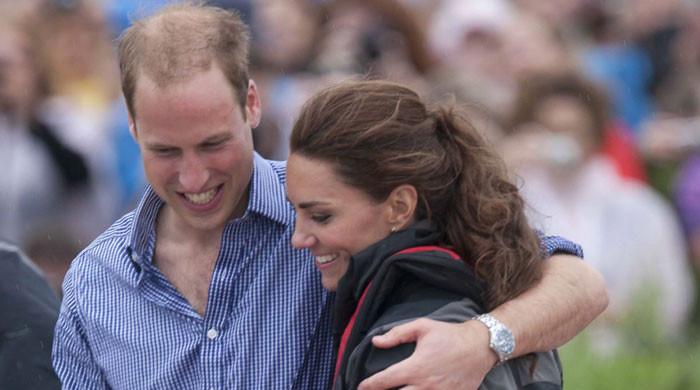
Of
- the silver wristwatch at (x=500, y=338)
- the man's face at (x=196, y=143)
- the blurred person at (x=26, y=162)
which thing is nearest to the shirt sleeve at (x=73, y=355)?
the man's face at (x=196, y=143)

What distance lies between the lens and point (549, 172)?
7934 millimetres

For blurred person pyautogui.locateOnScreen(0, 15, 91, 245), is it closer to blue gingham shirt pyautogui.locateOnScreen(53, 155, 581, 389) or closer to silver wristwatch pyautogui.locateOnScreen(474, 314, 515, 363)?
blue gingham shirt pyautogui.locateOnScreen(53, 155, 581, 389)

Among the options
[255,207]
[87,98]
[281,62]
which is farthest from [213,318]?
[281,62]

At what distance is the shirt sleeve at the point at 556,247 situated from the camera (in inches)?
167

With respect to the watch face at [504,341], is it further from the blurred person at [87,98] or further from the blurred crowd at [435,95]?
the blurred person at [87,98]

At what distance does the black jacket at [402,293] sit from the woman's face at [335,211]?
0.06 m

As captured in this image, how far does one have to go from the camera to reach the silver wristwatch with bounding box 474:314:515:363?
3721 millimetres


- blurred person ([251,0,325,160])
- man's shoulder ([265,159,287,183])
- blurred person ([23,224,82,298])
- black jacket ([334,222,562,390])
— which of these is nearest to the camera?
black jacket ([334,222,562,390])

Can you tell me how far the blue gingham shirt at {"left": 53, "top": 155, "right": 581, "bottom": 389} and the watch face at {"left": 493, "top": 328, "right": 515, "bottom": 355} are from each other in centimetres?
56

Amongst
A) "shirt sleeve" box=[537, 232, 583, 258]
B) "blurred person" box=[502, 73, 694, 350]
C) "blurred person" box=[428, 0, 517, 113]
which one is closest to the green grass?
"blurred person" box=[502, 73, 694, 350]

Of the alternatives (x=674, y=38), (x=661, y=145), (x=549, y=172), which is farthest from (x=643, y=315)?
(x=674, y=38)

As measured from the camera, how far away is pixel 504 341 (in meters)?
3.74

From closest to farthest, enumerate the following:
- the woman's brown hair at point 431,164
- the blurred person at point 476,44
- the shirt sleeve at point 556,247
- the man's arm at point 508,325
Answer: the man's arm at point 508,325 → the woman's brown hair at point 431,164 → the shirt sleeve at point 556,247 → the blurred person at point 476,44

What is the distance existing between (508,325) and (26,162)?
476 cm
